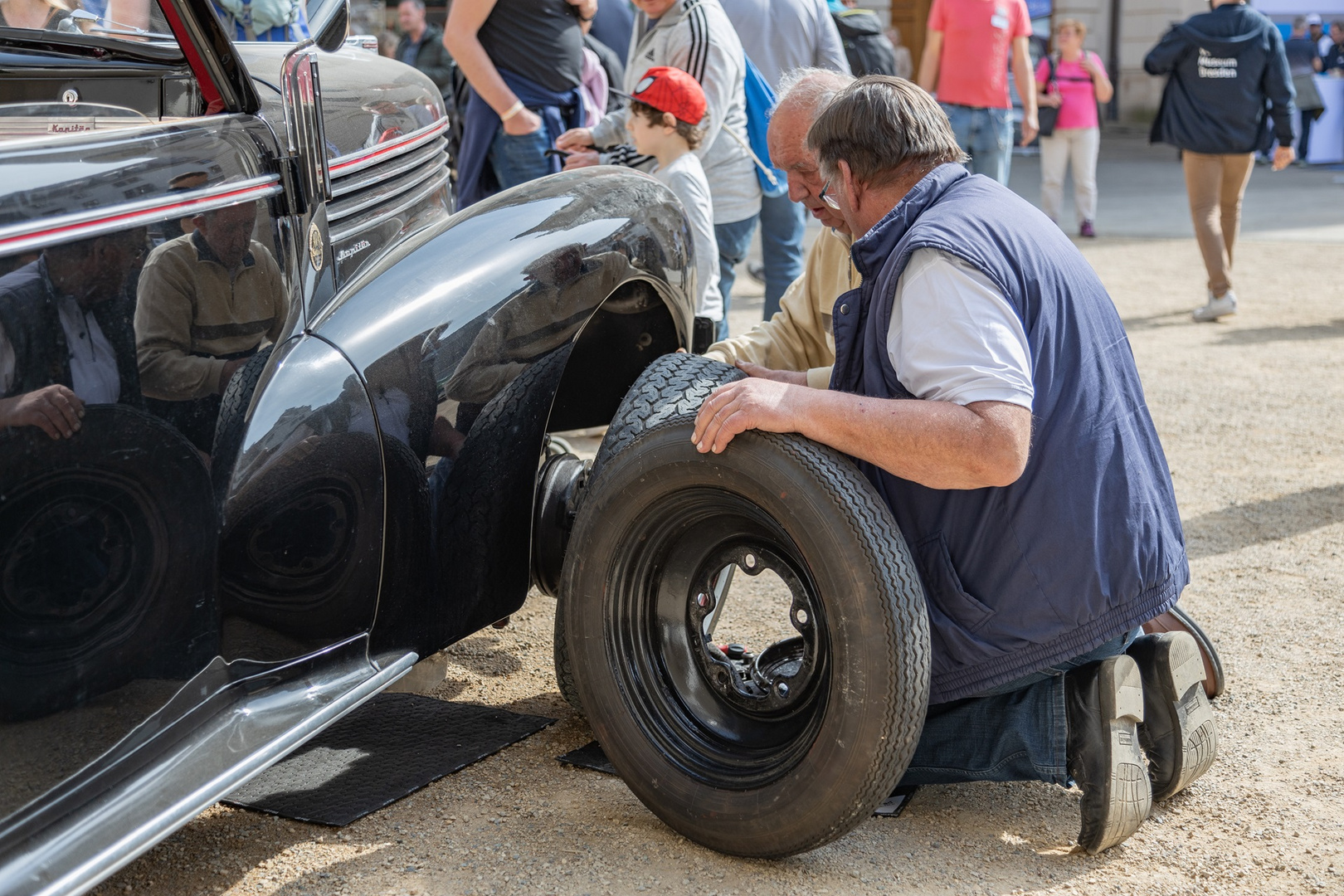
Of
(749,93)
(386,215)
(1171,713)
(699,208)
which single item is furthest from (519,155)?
(1171,713)

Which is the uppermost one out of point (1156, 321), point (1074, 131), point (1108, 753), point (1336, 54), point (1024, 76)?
point (1024, 76)

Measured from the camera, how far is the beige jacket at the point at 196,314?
193 centimetres

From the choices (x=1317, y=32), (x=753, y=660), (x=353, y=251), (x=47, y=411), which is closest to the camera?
(x=47, y=411)

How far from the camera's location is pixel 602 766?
2.78 metres

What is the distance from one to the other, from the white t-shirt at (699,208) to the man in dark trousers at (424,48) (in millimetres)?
4907

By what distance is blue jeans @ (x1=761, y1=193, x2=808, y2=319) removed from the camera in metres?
5.57

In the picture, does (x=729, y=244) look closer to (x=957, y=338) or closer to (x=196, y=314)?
(x=957, y=338)

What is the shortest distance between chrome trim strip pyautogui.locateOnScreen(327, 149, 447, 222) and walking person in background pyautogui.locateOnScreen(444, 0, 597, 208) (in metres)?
1.94

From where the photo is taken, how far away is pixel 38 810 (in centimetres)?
183

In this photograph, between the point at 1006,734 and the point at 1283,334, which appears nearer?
the point at 1006,734

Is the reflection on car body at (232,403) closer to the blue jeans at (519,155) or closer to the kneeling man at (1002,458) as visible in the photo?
the kneeling man at (1002,458)

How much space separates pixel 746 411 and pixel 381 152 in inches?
44.1

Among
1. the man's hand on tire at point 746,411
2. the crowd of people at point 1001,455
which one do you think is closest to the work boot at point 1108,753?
the crowd of people at point 1001,455

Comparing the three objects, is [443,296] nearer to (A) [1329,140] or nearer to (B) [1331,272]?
(B) [1331,272]
